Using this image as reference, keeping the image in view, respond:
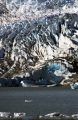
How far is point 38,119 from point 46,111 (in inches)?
518

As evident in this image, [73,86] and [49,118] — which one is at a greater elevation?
[49,118]

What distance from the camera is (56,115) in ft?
215

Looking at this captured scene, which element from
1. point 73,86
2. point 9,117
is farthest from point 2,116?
point 73,86

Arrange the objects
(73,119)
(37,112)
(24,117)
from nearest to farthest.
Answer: (73,119)
(24,117)
(37,112)

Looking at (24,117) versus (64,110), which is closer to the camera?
(24,117)

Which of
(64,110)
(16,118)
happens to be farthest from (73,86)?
(16,118)

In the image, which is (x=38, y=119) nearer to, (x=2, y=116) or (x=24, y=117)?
(x=24, y=117)

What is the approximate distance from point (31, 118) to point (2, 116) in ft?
20.0

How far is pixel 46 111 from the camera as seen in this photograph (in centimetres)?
7462

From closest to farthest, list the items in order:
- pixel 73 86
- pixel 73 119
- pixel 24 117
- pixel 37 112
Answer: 1. pixel 73 119
2. pixel 24 117
3. pixel 37 112
4. pixel 73 86

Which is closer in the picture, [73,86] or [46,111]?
[46,111]

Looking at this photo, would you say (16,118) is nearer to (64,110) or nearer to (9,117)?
(9,117)

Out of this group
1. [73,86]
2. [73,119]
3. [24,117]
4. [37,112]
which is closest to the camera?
[73,119]

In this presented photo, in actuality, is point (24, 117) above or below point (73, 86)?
above
